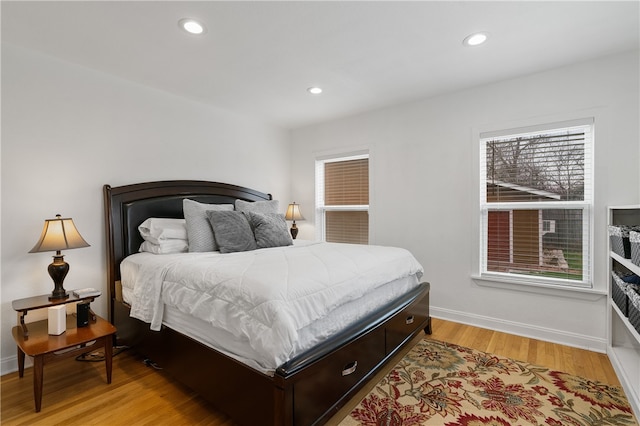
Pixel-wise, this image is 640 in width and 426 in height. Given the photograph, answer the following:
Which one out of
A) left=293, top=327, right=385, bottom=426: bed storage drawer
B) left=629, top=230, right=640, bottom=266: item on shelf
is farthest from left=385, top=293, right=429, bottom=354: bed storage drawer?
left=629, top=230, right=640, bottom=266: item on shelf

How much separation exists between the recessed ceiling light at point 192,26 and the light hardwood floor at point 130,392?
245cm

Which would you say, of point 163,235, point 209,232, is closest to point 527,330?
point 209,232

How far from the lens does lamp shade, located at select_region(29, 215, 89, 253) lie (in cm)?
216

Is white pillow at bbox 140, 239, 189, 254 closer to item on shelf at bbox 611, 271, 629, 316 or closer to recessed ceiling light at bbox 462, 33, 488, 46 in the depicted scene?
recessed ceiling light at bbox 462, 33, 488, 46

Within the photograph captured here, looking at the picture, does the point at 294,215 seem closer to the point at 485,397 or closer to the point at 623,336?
the point at 485,397

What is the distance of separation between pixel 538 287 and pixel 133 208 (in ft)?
12.6

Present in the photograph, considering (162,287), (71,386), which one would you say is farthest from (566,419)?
(71,386)

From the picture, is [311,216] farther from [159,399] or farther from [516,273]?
[159,399]

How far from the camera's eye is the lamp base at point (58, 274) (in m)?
2.25

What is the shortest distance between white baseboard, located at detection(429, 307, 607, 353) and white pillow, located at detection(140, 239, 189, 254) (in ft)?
8.91

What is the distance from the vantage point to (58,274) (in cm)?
227

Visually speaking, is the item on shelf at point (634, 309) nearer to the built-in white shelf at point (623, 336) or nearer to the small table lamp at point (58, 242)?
the built-in white shelf at point (623, 336)

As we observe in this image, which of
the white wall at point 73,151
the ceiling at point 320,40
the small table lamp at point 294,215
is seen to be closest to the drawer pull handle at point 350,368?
the ceiling at point 320,40

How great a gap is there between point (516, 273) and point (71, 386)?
381cm
